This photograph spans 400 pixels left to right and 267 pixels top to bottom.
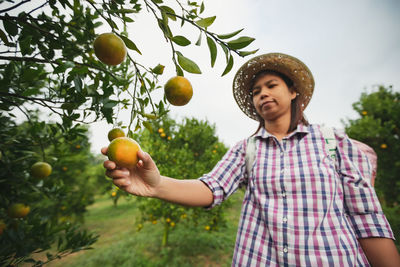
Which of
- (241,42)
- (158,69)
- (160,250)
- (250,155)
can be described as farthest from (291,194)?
(160,250)

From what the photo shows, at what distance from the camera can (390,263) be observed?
1090mm

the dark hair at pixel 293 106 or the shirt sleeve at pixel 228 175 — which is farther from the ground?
the dark hair at pixel 293 106

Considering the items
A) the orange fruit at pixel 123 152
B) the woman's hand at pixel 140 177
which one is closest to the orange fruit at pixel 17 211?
the woman's hand at pixel 140 177

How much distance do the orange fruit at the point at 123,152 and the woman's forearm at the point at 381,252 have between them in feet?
4.93

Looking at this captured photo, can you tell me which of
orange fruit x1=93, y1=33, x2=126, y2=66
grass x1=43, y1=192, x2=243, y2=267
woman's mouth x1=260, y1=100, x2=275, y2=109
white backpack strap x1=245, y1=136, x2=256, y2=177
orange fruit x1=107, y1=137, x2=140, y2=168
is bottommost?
grass x1=43, y1=192, x2=243, y2=267

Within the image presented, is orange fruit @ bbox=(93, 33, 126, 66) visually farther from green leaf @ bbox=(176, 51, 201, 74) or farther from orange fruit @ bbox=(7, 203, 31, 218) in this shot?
orange fruit @ bbox=(7, 203, 31, 218)

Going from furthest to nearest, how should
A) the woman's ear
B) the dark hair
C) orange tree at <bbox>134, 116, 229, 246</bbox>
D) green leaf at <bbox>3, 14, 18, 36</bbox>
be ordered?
orange tree at <bbox>134, 116, 229, 246</bbox>, the woman's ear, the dark hair, green leaf at <bbox>3, 14, 18, 36</bbox>

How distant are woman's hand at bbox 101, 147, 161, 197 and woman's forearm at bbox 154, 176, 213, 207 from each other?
6cm

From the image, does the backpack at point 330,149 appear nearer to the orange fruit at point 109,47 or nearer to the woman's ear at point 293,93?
the woman's ear at point 293,93

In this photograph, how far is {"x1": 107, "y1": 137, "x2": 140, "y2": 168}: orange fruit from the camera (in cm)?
76

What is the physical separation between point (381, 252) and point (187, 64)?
1.58 metres

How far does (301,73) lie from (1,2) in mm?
2193

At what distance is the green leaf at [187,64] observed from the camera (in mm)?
711

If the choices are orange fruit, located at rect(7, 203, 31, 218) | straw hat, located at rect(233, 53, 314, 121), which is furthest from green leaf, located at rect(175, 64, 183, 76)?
orange fruit, located at rect(7, 203, 31, 218)
